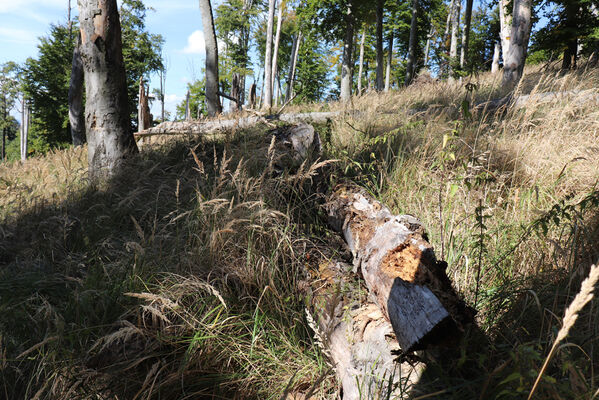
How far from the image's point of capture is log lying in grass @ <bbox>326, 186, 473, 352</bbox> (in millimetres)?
1428

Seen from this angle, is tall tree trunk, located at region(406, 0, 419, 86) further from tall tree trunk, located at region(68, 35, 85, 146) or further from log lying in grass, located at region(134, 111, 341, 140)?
tall tree trunk, located at region(68, 35, 85, 146)

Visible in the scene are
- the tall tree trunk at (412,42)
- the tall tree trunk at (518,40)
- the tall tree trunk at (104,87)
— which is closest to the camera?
the tall tree trunk at (104,87)

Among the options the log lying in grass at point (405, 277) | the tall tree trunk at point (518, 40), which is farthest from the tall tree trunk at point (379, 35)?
the log lying in grass at point (405, 277)

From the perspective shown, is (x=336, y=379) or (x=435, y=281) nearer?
(x=435, y=281)

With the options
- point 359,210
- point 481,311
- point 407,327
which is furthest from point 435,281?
point 359,210

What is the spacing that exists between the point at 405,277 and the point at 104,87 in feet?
15.0

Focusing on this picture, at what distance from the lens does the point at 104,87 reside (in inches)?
174

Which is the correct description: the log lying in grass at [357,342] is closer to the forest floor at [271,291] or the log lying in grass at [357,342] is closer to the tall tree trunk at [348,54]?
the forest floor at [271,291]

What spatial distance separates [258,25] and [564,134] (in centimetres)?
2961

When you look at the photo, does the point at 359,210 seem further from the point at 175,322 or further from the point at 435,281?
the point at 175,322

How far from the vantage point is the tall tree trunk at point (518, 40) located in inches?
264

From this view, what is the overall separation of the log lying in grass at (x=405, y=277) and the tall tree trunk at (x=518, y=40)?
6.30m

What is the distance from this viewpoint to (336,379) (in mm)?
1859

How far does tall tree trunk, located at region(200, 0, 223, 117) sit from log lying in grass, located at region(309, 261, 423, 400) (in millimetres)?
9273
